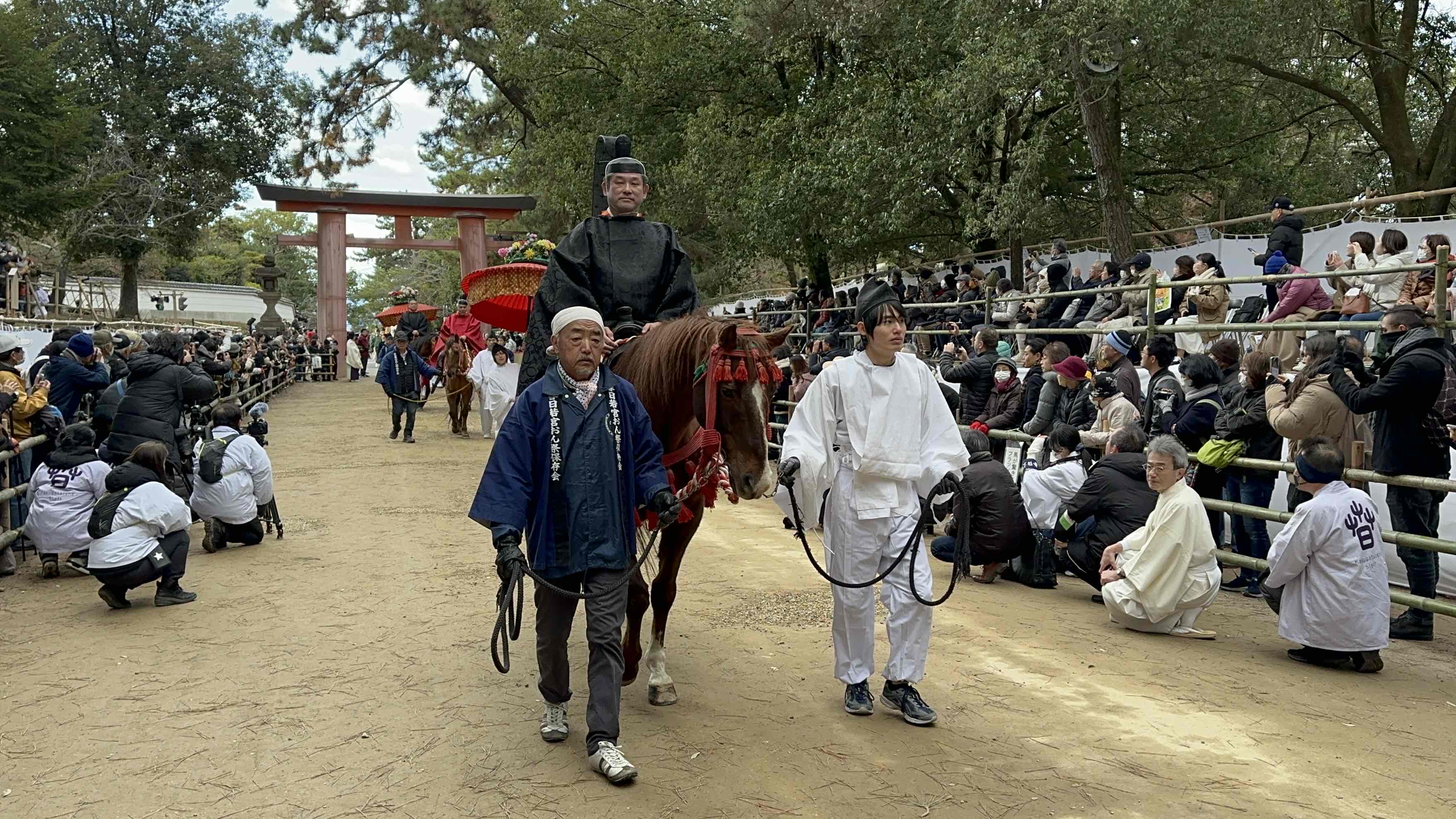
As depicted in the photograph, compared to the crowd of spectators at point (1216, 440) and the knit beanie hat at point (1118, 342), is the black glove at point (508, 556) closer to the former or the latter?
the crowd of spectators at point (1216, 440)

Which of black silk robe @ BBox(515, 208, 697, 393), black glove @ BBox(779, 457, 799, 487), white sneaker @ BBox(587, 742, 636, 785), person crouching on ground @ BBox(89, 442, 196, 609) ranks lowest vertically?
white sneaker @ BBox(587, 742, 636, 785)

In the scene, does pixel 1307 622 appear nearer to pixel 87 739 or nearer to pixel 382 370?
pixel 87 739

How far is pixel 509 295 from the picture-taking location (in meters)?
8.98

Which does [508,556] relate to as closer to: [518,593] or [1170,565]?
[518,593]

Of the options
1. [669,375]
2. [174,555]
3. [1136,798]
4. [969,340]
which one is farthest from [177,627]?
[969,340]

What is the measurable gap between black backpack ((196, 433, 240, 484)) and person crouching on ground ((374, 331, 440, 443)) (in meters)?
7.77

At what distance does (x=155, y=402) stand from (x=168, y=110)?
30714mm

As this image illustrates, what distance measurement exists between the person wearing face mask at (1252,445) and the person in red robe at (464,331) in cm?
1298

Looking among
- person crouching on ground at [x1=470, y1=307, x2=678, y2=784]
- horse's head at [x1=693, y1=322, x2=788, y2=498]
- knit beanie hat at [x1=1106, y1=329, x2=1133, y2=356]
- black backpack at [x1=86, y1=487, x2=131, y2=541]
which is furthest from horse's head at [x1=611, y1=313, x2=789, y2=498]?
knit beanie hat at [x1=1106, y1=329, x2=1133, y2=356]

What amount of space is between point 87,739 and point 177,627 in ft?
5.99

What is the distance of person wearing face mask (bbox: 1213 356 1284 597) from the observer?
697 cm

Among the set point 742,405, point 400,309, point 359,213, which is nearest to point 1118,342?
point 742,405

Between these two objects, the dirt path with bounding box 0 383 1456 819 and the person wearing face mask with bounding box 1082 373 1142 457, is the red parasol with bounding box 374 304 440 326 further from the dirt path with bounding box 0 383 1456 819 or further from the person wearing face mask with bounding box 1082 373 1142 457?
the person wearing face mask with bounding box 1082 373 1142 457

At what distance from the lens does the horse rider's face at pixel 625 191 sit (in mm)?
5457
